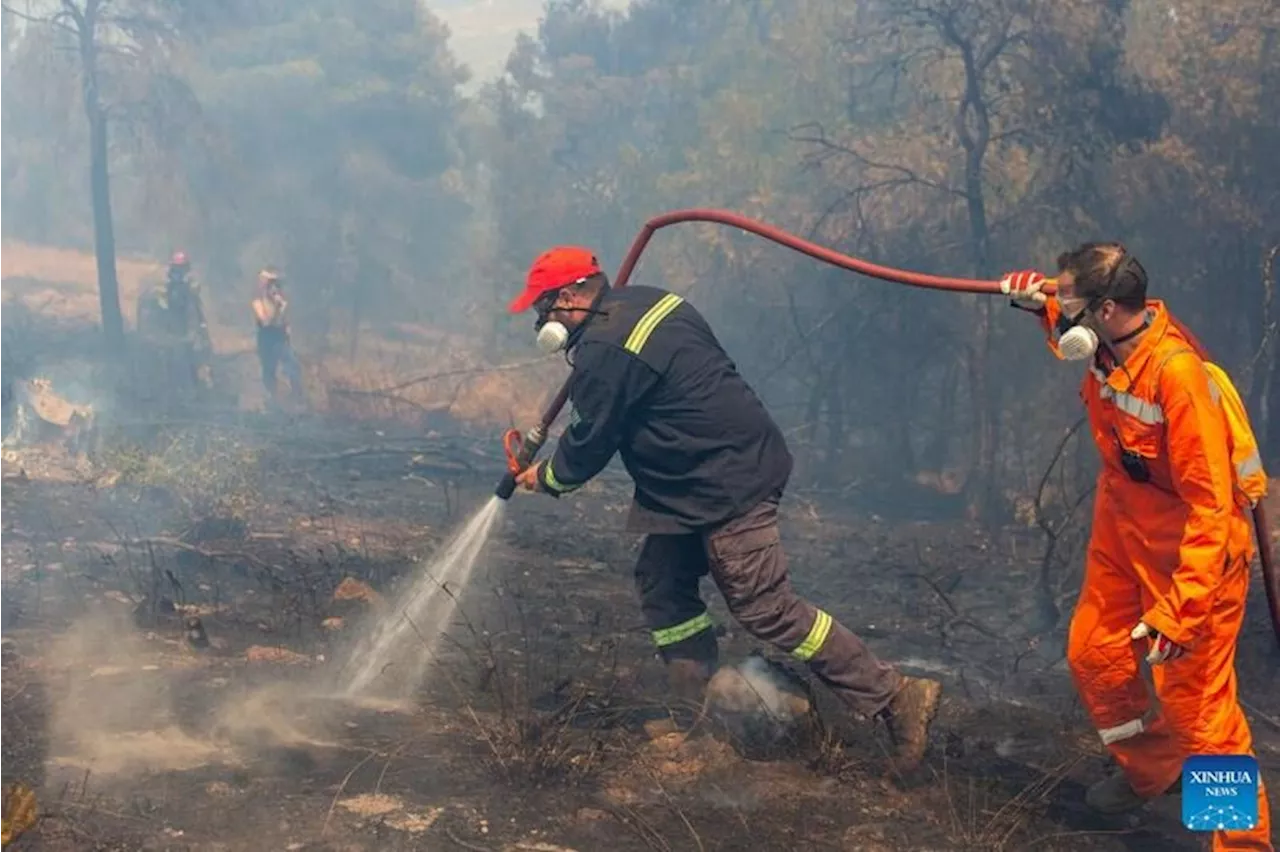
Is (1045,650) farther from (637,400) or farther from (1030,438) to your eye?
(1030,438)

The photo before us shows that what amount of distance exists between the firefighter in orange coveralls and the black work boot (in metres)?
0.57

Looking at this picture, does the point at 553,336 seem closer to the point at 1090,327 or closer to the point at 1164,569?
the point at 1090,327

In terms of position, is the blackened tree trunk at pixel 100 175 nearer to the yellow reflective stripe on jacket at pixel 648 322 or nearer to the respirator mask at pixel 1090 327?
the yellow reflective stripe on jacket at pixel 648 322

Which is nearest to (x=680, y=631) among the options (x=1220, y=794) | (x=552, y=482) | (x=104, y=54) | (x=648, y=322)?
(x=552, y=482)

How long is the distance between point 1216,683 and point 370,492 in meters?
8.83

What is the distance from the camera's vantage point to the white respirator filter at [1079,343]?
3914 millimetres

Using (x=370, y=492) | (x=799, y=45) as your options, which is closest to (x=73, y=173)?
(x=799, y=45)

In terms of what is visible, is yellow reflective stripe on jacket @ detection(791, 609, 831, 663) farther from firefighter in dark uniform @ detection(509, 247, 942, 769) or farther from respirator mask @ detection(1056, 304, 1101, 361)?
respirator mask @ detection(1056, 304, 1101, 361)

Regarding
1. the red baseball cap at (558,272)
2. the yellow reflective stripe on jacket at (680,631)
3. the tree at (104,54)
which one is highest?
the tree at (104,54)

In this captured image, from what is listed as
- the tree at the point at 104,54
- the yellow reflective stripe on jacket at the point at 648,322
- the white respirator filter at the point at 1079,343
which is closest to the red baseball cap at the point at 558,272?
the yellow reflective stripe on jacket at the point at 648,322

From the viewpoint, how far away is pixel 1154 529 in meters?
4.01

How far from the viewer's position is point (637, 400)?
189 inches

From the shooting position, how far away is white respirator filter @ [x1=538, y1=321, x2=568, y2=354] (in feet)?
16.0

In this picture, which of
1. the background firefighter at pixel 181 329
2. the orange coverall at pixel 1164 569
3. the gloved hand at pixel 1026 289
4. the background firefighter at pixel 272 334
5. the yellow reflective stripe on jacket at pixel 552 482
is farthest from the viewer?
the background firefighter at pixel 181 329
